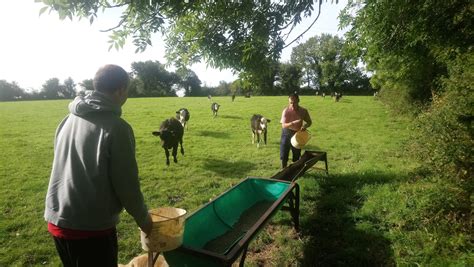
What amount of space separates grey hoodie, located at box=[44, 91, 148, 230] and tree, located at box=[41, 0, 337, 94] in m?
1.46

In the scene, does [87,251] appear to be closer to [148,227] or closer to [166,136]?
[148,227]

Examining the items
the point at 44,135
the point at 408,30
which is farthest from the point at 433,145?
the point at 44,135

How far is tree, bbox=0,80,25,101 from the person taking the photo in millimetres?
65375

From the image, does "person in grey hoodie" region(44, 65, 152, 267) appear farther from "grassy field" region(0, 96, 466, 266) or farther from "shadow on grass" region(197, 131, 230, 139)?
"shadow on grass" region(197, 131, 230, 139)

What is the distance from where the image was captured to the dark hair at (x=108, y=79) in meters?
2.48

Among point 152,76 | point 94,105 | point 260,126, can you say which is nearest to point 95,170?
point 94,105

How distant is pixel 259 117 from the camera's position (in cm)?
1349

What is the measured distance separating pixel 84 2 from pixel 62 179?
5.64ft

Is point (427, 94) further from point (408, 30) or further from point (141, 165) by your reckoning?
point (141, 165)

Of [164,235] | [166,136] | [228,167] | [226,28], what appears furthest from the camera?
[166,136]

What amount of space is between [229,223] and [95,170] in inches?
124

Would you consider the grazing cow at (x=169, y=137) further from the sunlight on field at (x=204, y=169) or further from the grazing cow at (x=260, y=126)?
the grazing cow at (x=260, y=126)

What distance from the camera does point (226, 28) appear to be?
179 inches

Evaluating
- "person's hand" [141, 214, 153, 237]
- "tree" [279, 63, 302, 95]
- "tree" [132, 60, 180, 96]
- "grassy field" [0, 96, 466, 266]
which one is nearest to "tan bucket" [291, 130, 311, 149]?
"grassy field" [0, 96, 466, 266]
